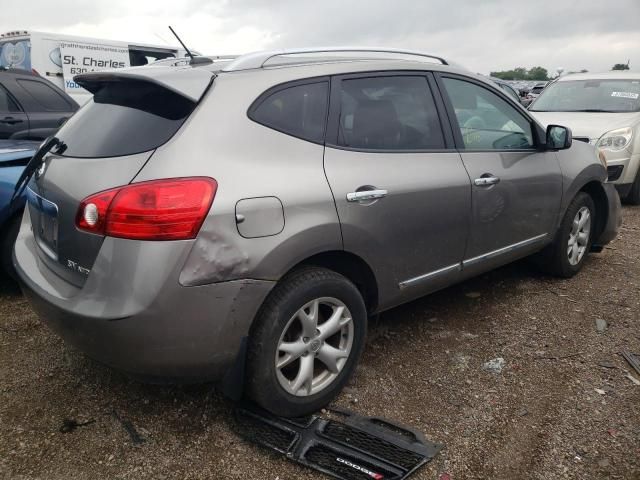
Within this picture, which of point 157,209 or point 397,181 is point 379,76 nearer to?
point 397,181

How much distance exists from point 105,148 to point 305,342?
124cm

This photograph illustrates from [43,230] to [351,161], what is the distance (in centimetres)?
150

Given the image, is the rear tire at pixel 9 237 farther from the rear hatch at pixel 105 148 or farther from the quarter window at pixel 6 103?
the quarter window at pixel 6 103

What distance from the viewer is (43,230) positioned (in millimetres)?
2586

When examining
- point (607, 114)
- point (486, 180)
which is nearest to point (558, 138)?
point (486, 180)

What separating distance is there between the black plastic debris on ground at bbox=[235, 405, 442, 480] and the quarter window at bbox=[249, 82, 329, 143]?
134cm

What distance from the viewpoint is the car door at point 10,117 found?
6.32m

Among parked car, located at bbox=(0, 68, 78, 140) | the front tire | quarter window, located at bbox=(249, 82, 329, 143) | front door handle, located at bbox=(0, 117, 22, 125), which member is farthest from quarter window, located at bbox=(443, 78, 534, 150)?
front door handle, located at bbox=(0, 117, 22, 125)

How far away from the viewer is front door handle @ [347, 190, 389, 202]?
8.46 feet

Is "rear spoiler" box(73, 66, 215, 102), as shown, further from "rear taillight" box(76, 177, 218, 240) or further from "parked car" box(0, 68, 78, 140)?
"parked car" box(0, 68, 78, 140)

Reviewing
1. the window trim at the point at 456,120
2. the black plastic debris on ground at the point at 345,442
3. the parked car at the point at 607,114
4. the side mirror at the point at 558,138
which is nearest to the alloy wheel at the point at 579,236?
the side mirror at the point at 558,138

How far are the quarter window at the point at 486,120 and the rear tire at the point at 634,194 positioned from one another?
14.1 feet

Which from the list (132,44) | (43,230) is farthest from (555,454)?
(132,44)

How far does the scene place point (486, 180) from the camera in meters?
3.35
